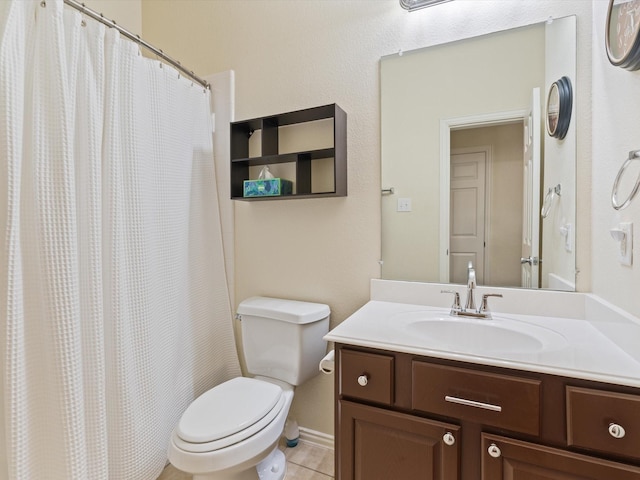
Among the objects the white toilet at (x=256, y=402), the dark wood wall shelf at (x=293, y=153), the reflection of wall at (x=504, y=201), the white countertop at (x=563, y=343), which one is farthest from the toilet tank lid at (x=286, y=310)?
the reflection of wall at (x=504, y=201)

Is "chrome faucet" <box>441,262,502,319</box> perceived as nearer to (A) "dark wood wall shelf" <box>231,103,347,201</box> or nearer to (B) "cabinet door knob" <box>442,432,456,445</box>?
(B) "cabinet door knob" <box>442,432,456,445</box>

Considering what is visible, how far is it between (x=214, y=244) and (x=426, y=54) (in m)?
1.42

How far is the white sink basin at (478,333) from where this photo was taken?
3.29 feet

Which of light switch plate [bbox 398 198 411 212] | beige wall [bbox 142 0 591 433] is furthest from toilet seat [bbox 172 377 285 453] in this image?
light switch plate [bbox 398 198 411 212]

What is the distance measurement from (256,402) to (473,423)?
0.82 metres

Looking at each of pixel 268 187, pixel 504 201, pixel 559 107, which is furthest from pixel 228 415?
pixel 559 107

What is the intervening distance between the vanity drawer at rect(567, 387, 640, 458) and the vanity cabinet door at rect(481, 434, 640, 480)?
0.03m

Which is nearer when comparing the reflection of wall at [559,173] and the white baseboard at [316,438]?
the reflection of wall at [559,173]

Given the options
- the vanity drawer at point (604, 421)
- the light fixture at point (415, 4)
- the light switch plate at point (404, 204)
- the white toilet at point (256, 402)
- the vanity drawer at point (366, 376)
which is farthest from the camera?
the light switch plate at point (404, 204)

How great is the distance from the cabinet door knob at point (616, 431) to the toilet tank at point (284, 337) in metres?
1.03

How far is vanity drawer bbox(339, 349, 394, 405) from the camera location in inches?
38.8

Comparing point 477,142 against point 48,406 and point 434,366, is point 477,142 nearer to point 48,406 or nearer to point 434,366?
point 434,366

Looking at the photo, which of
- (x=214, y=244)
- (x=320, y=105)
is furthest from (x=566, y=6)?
(x=214, y=244)

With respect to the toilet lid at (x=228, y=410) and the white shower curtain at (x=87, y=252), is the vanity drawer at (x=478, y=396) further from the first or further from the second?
the white shower curtain at (x=87, y=252)
